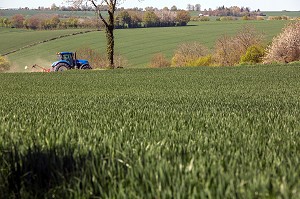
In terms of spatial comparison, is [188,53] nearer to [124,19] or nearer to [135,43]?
[135,43]

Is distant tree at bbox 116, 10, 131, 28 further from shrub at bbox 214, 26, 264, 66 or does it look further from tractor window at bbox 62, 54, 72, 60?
tractor window at bbox 62, 54, 72, 60

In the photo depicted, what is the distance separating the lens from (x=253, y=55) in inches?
1650

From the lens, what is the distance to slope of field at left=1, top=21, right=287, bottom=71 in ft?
233

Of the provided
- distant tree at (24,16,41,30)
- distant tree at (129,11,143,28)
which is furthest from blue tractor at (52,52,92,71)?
distant tree at (24,16,41,30)

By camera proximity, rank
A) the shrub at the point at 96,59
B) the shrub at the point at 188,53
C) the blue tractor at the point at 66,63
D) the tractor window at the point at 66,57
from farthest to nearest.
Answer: the shrub at the point at 96,59
the shrub at the point at 188,53
the tractor window at the point at 66,57
the blue tractor at the point at 66,63

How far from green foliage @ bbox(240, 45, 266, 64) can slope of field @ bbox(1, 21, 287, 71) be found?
24.7 metres

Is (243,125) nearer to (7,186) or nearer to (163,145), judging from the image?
(163,145)

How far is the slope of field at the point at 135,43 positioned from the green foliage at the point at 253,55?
2467 centimetres

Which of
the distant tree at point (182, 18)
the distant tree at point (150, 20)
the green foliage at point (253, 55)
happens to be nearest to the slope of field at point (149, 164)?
the green foliage at point (253, 55)

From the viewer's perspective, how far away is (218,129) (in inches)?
168

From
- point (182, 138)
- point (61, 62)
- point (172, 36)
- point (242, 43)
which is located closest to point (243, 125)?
point (182, 138)

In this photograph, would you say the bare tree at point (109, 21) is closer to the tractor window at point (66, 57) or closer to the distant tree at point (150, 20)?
the tractor window at point (66, 57)

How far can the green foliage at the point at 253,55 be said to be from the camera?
41781mm

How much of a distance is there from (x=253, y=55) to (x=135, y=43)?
41369 mm
